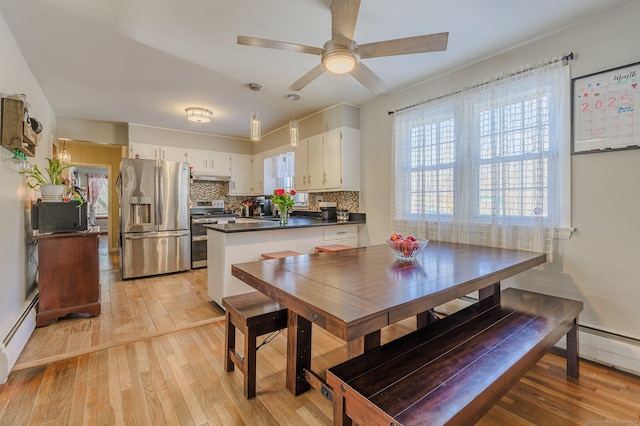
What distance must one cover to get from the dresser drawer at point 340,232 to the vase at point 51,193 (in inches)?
108

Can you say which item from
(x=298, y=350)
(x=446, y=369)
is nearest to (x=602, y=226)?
(x=446, y=369)

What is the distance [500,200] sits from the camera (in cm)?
252

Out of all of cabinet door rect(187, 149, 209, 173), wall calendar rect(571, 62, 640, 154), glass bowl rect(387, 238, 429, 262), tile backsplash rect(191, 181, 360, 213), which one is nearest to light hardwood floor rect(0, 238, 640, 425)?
glass bowl rect(387, 238, 429, 262)

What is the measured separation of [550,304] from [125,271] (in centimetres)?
485

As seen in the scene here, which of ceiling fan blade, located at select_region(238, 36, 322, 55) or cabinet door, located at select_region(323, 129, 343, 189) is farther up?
ceiling fan blade, located at select_region(238, 36, 322, 55)

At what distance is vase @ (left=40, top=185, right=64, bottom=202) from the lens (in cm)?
277

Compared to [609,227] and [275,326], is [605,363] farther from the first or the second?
[275,326]

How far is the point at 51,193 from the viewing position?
9.16ft

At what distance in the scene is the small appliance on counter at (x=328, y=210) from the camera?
421cm

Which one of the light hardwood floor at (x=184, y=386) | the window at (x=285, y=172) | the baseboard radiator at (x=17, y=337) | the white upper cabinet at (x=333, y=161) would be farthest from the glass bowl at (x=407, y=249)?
the window at (x=285, y=172)

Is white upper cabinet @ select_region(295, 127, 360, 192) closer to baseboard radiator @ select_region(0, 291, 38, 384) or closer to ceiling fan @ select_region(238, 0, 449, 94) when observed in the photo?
ceiling fan @ select_region(238, 0, 449, 94)

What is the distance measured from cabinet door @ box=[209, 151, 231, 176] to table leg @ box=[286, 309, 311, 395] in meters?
4.45

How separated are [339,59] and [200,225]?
3.99 meters

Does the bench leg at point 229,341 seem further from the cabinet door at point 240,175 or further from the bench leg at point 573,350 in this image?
the cabinet door at point 240,175
